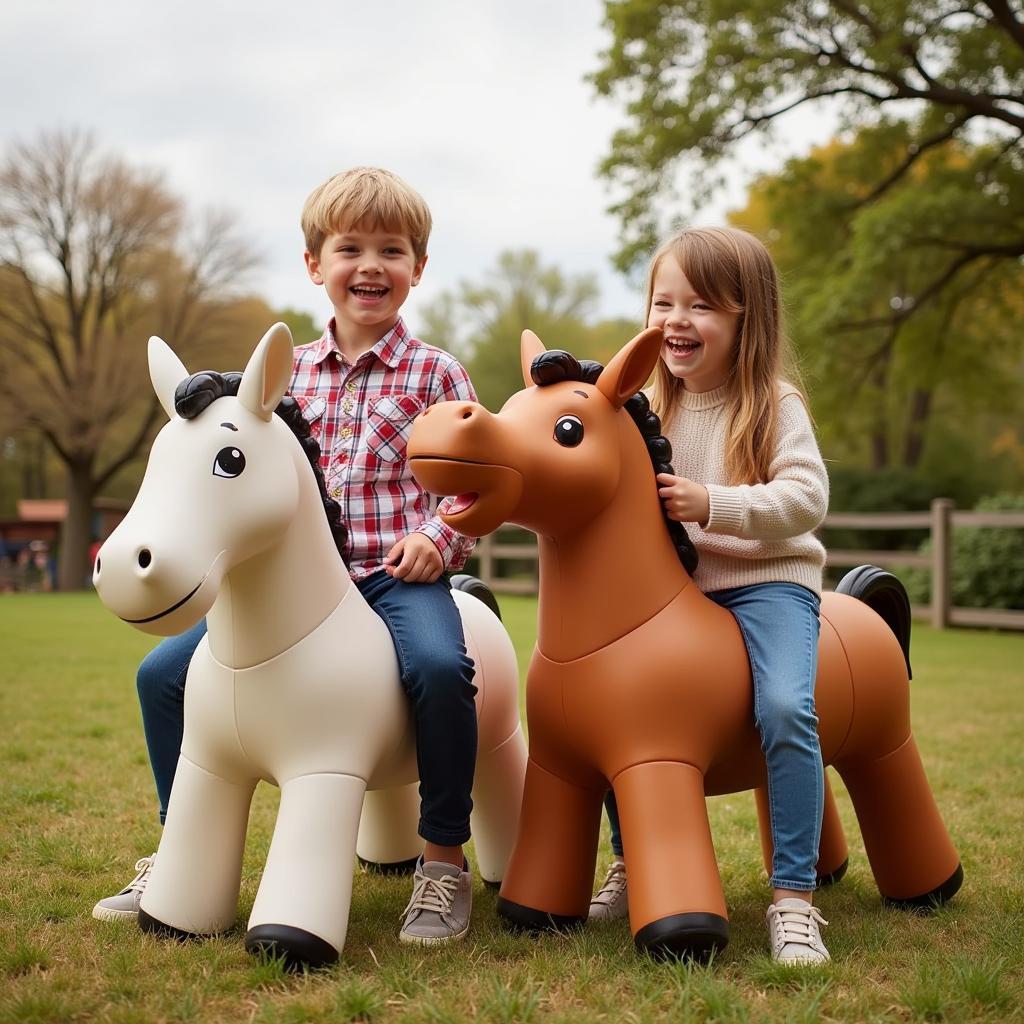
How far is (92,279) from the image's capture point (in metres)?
27.5

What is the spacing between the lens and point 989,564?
1384 cm

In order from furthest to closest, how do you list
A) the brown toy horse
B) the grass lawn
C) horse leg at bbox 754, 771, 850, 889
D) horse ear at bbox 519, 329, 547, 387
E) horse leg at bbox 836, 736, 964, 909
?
horse leg at bbox 754, 771, 850, 889, horse leg at bbox 836, 736, 964, 909, horse ear at bbox 519, 329, 547, 387, the brown toy horse, the grass lawn

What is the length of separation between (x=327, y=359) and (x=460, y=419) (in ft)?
2.90

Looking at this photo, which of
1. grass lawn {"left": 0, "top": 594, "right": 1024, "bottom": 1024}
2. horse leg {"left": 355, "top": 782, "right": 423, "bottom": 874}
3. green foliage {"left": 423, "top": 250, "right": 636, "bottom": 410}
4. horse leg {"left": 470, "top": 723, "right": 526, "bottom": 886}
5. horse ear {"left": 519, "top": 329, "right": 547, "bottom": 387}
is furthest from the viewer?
green foliage {"left": 423, "top": 250, "right": 636, "bottom": 410}

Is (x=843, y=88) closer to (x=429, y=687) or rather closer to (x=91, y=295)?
(x=429, y=687)

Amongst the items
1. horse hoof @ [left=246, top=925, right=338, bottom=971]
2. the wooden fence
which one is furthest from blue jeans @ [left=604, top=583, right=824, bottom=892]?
the wooden fence

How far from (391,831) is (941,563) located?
11.6 metres

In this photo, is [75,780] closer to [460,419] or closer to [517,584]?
[460,419]

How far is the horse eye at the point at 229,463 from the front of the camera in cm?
250

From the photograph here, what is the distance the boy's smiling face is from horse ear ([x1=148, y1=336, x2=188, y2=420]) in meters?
0.59

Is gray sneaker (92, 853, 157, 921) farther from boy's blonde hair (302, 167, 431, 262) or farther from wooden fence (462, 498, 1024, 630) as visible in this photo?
wooden fence (462, 498, 1024, 630)

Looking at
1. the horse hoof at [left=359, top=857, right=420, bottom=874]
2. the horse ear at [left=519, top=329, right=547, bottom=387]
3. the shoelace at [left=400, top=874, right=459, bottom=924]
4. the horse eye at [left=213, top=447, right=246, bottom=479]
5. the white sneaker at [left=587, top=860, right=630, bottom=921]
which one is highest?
the horse ear at [left=519, top=329, right=547, bottom=387]

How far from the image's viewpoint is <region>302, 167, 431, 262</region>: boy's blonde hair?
10.3 ft

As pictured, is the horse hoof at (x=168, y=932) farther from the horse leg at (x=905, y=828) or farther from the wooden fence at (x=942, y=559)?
the wooden fence at (x=942, y=559)
